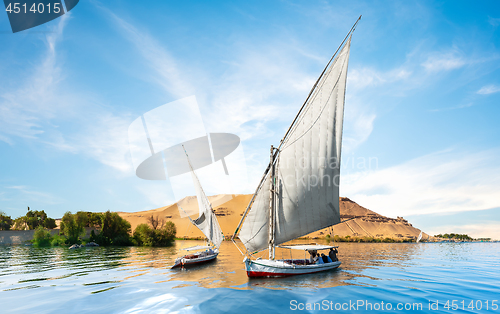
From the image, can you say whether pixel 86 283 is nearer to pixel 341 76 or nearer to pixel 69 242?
pixel 341 76

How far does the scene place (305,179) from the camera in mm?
21875

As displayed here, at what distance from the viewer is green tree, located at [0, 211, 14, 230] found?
84475mm

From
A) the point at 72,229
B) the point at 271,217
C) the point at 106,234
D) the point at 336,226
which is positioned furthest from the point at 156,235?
the point at 336,226

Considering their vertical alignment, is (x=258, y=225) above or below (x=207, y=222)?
above

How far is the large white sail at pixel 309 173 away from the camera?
21.9 metres

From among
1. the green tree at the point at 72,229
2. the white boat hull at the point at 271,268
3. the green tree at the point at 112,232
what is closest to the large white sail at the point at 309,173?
the white boat hull at the point at 271,268

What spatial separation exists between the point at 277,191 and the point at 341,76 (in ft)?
38.8

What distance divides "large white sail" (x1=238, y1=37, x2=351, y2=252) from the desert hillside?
91329 mm

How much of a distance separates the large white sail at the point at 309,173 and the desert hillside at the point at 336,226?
91.3 m

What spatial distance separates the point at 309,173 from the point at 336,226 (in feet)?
417

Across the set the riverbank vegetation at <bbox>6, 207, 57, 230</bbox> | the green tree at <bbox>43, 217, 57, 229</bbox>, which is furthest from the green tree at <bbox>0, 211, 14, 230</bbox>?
the green tree at <bbox>43, 217, 57, 229</bbox>

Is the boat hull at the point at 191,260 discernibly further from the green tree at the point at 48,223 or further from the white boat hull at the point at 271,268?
the green tree at the point at 48,223

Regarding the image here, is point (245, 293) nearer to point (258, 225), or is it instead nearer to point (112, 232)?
point (258, 225)

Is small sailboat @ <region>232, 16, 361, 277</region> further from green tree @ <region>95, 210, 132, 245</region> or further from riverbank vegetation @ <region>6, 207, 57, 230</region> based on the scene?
riverbank vegetation @ <region>6, 207, 57, 230</region>
